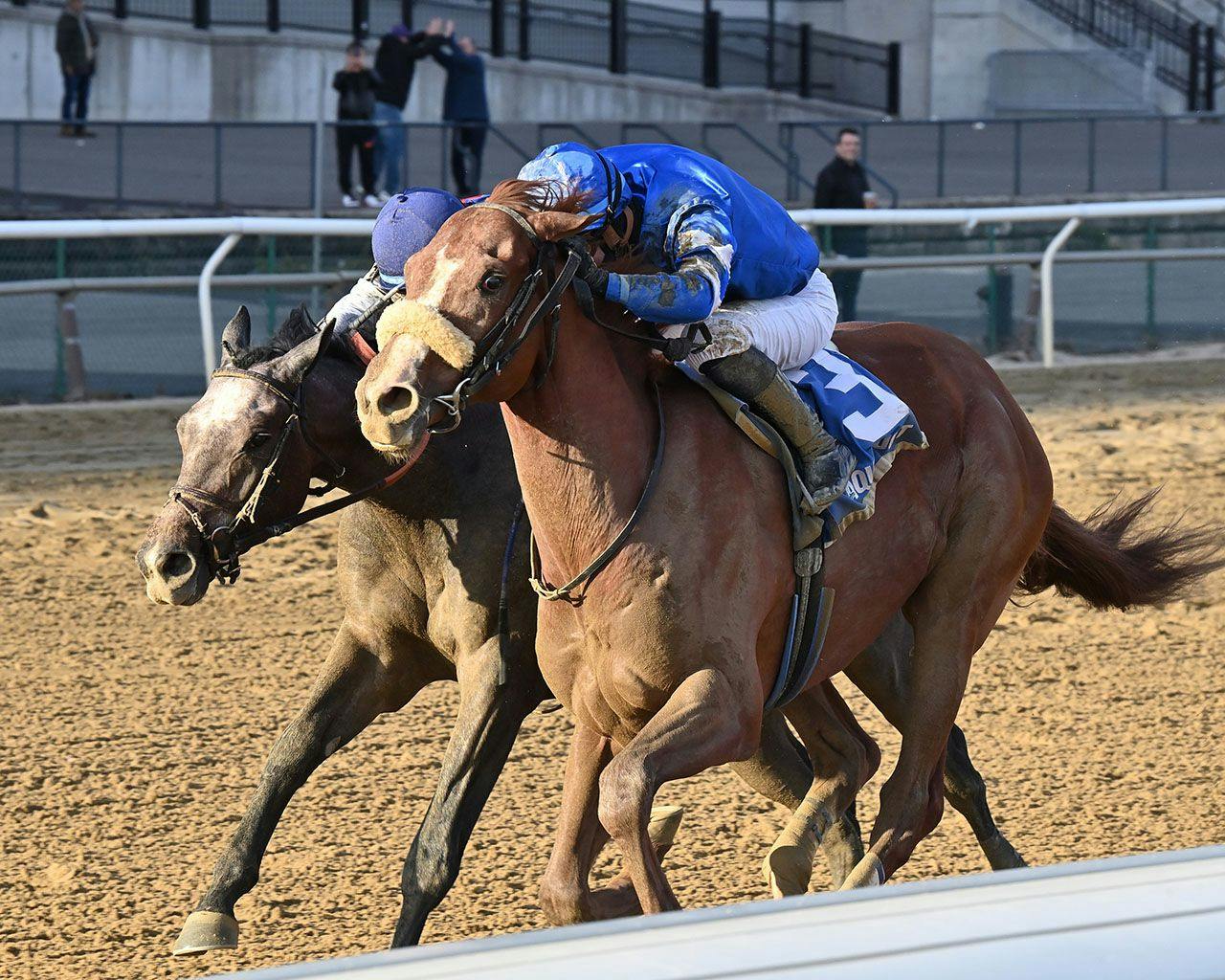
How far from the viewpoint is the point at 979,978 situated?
1.39 meters

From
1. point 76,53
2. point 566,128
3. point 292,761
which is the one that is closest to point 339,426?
point 292,761

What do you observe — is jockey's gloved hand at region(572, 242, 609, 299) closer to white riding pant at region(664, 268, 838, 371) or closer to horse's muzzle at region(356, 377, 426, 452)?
white riding pant at region(664, 268, 838, 371)

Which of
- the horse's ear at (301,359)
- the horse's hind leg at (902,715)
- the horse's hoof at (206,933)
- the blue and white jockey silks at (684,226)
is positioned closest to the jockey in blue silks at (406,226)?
the horse's ear at (301,359)

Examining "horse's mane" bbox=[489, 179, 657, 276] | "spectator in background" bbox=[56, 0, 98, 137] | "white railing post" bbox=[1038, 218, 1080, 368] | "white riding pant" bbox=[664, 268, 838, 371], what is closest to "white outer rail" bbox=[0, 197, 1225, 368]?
"white railing post" bbox=[1038, 218, 1080, 368]

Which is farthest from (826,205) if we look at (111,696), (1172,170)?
(111,696)

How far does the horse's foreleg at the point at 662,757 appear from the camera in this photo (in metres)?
2.98

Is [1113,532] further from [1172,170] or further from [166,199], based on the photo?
[1172,170]

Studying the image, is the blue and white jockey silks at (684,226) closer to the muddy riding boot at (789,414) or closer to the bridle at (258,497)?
the muddy riding boot at (789,414)

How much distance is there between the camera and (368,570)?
3.80 meters

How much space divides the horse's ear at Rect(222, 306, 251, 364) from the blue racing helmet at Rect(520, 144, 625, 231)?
0.79 meters

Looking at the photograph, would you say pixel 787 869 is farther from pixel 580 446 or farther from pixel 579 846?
pixel 580 446

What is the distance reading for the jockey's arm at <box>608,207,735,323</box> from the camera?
307cm

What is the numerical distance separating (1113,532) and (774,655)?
5.28 feet

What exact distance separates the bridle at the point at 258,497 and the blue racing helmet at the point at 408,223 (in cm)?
19
